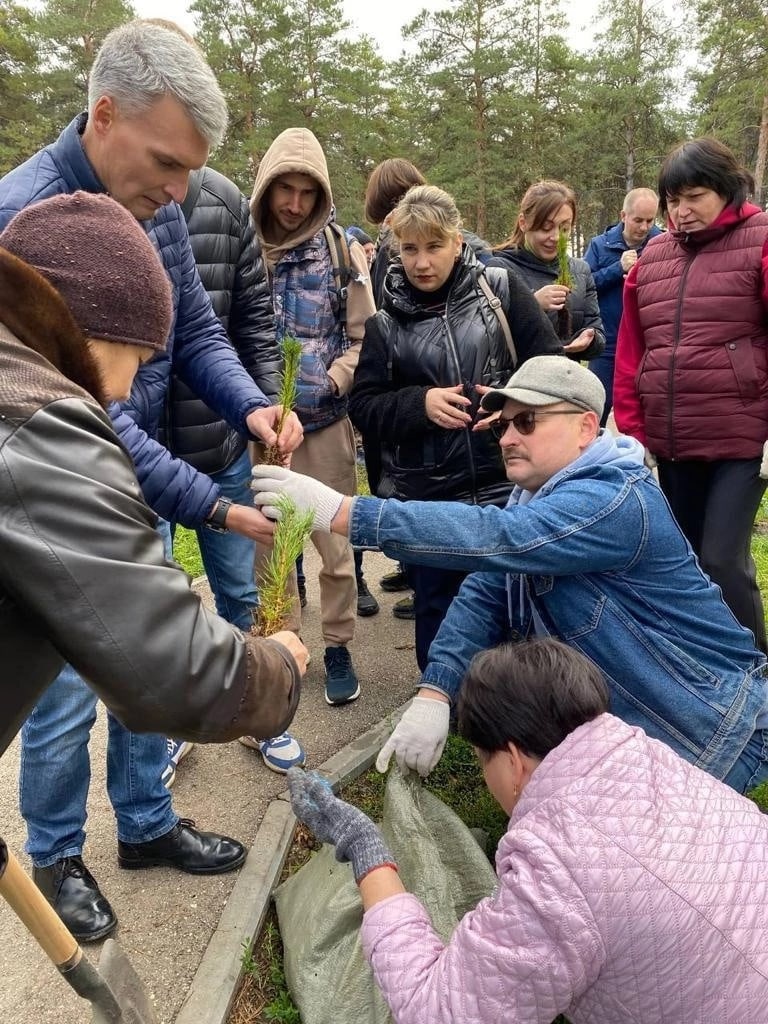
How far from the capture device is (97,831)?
2.80 meters

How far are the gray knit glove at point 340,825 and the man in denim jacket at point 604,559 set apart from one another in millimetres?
681

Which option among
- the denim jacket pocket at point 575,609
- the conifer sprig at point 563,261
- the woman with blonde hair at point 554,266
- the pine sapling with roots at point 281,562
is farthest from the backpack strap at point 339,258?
the denim jacket pocket at point 575,609

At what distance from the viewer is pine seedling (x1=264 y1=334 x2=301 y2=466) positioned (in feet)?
7.43

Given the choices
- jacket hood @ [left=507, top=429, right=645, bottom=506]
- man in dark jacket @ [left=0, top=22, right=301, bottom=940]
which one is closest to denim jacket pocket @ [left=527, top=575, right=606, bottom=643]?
jacket hood @ [left=507, top=429, right=645, bottom=506]

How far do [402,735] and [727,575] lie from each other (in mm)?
1813

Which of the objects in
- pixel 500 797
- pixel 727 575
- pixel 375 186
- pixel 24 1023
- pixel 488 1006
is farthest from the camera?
pixel 375 186

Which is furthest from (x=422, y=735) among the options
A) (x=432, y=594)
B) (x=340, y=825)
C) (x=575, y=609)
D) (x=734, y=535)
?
(x=734, y=535)

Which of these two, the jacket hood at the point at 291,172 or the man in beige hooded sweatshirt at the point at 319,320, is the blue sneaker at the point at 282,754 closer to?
the man in beige hooded sweatshirt at the point at 319,320

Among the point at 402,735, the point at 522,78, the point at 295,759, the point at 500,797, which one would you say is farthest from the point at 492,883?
the point at 522,78

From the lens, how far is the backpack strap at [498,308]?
3.03m

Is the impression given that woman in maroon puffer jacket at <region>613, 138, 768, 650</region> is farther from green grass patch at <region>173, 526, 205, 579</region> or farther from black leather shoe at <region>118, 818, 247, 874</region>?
green grass patch at <region>173, 526, 205, 579</region>

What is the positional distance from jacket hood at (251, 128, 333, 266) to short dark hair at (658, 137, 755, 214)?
1525mm

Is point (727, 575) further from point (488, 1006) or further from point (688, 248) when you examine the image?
point (488, 1006)

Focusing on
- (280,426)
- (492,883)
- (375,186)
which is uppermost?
(375,186)
